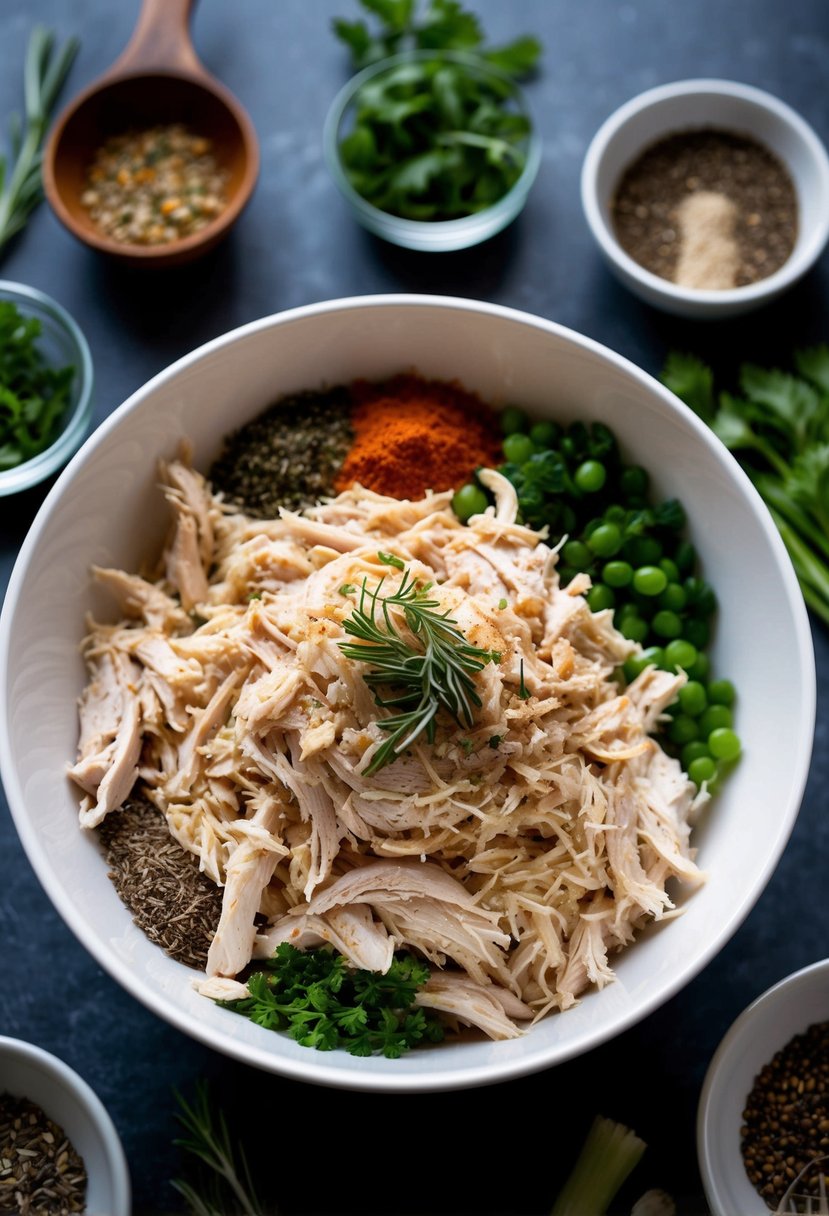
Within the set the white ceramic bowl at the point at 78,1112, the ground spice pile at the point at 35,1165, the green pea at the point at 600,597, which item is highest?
the green pea at the point at 600,597

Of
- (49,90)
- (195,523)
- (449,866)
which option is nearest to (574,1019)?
(449,866)

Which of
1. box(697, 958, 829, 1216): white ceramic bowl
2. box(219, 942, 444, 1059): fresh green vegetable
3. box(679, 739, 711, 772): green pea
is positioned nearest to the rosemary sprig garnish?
box(219, 942, 444, 1059): fresh green vegetable

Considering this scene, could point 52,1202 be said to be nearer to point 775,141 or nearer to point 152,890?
point 152,890

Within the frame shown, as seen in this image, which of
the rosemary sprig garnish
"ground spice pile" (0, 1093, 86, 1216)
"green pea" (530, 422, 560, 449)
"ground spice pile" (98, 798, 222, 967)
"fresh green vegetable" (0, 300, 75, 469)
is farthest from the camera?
"fresh green vegetable" (0, 300, 75, 469)

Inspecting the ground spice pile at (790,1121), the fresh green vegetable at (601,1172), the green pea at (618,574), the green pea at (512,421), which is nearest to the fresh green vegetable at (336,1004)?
the fresh green vegetable at (601,1172)

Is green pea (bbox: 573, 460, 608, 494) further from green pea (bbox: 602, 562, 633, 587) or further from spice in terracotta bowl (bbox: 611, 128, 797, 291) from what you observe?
spice in terracotta bowl (bbox: 611, 128, 797, 291)

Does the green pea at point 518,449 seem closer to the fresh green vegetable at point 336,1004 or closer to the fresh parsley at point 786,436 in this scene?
the fresh parsley at point 786,436

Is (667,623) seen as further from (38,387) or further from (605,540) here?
(38,387)
